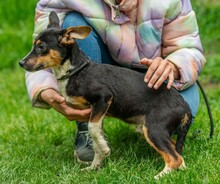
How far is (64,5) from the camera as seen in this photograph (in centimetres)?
413

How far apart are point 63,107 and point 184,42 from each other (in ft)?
2.96

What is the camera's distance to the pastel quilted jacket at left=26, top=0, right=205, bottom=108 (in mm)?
4008

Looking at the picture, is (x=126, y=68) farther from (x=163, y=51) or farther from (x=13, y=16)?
(x=13, y=16)

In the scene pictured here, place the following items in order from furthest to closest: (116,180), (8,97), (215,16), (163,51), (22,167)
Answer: (215,16)
(8,97)
(163,51)
(22,167)
(116,180)

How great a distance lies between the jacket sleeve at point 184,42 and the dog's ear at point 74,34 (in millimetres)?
683

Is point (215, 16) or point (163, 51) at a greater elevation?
point (163, 51)

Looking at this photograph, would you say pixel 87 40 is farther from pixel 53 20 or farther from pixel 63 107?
pixel 63 107

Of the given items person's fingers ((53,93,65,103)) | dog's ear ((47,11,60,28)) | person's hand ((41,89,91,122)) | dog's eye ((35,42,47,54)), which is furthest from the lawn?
dog's ear ((47,11,60,28))

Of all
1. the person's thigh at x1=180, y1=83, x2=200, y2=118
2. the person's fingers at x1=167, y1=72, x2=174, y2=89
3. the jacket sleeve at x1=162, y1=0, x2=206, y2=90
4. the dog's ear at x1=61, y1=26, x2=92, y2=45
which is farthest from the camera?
the person's thigh at x1=180, y1=83, x2=200, y2=118

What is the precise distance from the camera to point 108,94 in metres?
3.67

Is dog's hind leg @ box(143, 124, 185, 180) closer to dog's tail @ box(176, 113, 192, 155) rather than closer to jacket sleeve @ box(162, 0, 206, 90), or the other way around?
dog's tail @ box(176, 113, 192, 155)

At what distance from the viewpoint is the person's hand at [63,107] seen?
3.80 m

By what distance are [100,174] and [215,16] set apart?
493 centimetres

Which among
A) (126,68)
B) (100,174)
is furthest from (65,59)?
(100,174)
